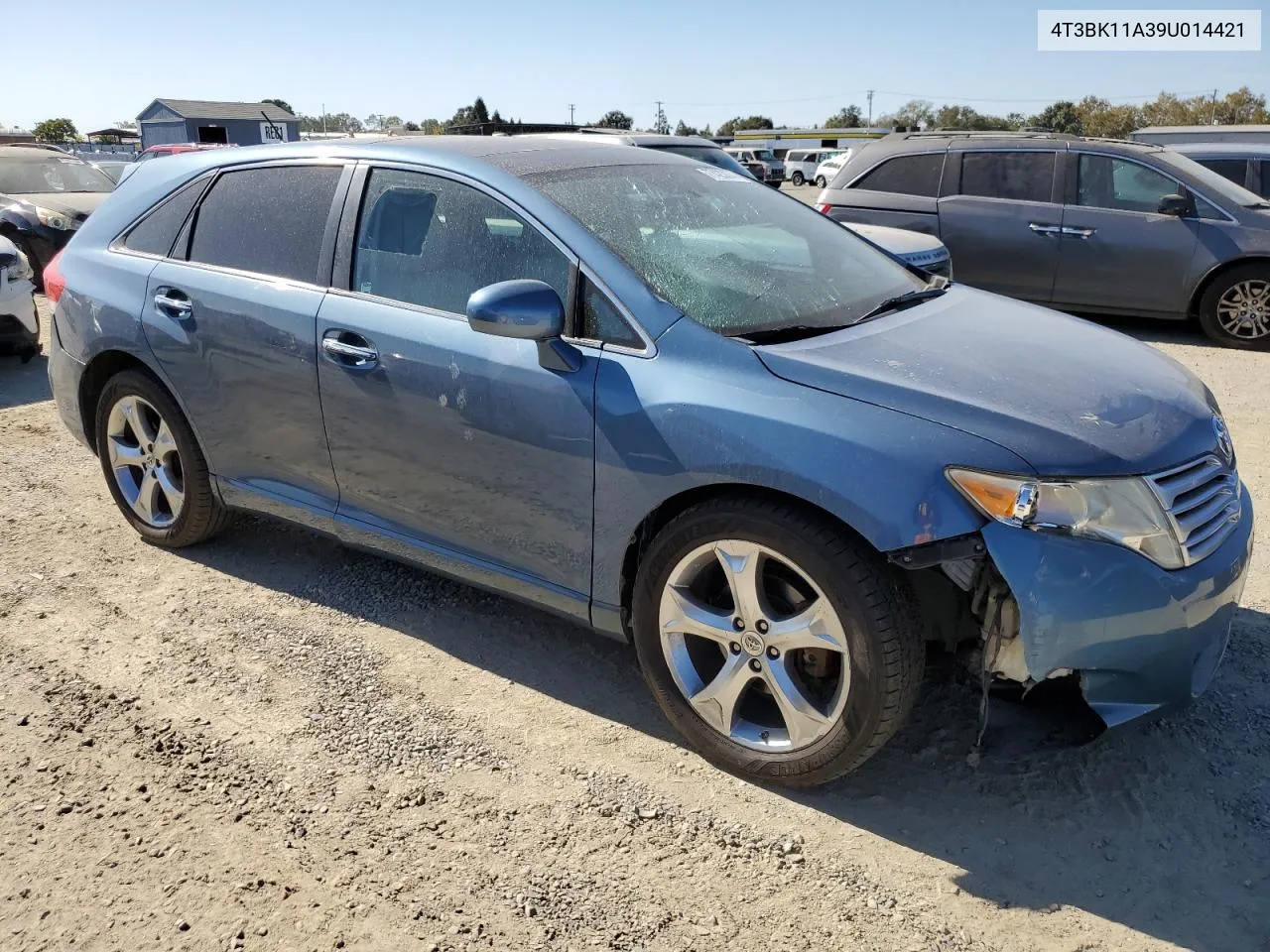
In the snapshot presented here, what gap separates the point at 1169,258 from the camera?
8242 mm

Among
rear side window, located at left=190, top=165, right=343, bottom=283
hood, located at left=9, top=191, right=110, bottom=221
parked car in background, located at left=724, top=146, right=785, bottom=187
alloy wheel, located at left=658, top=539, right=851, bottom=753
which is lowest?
alloy wheel, located at left=658, top=539, right=851, bottom=753

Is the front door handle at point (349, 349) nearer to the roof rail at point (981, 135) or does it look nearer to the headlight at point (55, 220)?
the roof rail at point (981, 135)

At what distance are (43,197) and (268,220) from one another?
9533 millimetres

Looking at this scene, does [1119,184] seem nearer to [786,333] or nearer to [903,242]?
[903,242]

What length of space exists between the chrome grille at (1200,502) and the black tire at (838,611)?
26.8 inches

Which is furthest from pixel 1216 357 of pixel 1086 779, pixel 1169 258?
pixel 1086 779

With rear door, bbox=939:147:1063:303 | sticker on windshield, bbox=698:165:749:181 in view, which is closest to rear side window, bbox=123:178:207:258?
sticker on windshield, bbox=698:165:749:181

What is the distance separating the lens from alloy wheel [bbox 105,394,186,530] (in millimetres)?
4133

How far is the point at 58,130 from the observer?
3019 inches

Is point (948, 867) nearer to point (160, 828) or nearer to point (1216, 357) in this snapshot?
point (160, 828)

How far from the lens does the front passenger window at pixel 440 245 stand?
10.0 feet

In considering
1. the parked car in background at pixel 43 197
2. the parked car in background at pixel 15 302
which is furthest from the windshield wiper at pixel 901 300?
the parked car in background at pixel 43 197

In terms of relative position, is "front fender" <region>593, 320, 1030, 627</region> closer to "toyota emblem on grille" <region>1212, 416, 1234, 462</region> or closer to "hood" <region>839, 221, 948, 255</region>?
"toyota emblem on grille" <region>1212, 416, 1234, 462</region>

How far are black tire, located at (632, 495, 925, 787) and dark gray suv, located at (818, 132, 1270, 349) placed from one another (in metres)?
7.14
